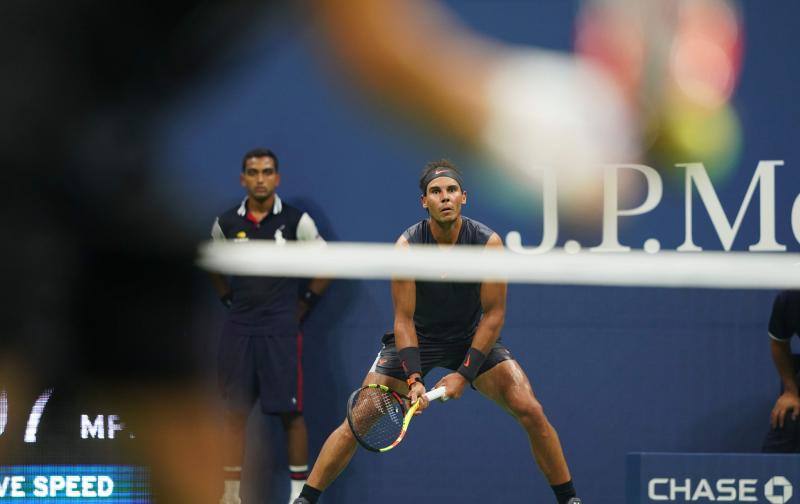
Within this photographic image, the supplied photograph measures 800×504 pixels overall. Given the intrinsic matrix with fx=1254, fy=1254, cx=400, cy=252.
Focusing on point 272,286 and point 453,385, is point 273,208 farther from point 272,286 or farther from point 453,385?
point 453,385

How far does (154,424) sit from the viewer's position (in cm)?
642

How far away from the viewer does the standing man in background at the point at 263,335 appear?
257 inches

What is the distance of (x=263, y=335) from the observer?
652 centimetres

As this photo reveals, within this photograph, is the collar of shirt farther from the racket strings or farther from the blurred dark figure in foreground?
the racket strings

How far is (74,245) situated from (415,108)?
1.95 metres

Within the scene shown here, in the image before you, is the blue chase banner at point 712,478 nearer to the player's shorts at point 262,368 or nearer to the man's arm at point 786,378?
the man's arm at point 786,378

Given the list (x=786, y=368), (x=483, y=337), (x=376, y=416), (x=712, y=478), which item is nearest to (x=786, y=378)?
(x=786, y=368)

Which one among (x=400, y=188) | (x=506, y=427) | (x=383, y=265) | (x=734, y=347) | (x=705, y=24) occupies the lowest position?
(x=506, y=427)

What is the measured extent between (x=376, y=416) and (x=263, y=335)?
4.32ft

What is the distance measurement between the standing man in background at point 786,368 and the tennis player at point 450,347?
1.40m

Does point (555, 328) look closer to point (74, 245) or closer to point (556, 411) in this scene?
point (556, 411)

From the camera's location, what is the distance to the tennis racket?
17.2ft

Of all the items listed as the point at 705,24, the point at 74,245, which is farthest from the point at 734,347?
the point at 74,245

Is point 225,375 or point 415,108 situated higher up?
point 415,108
